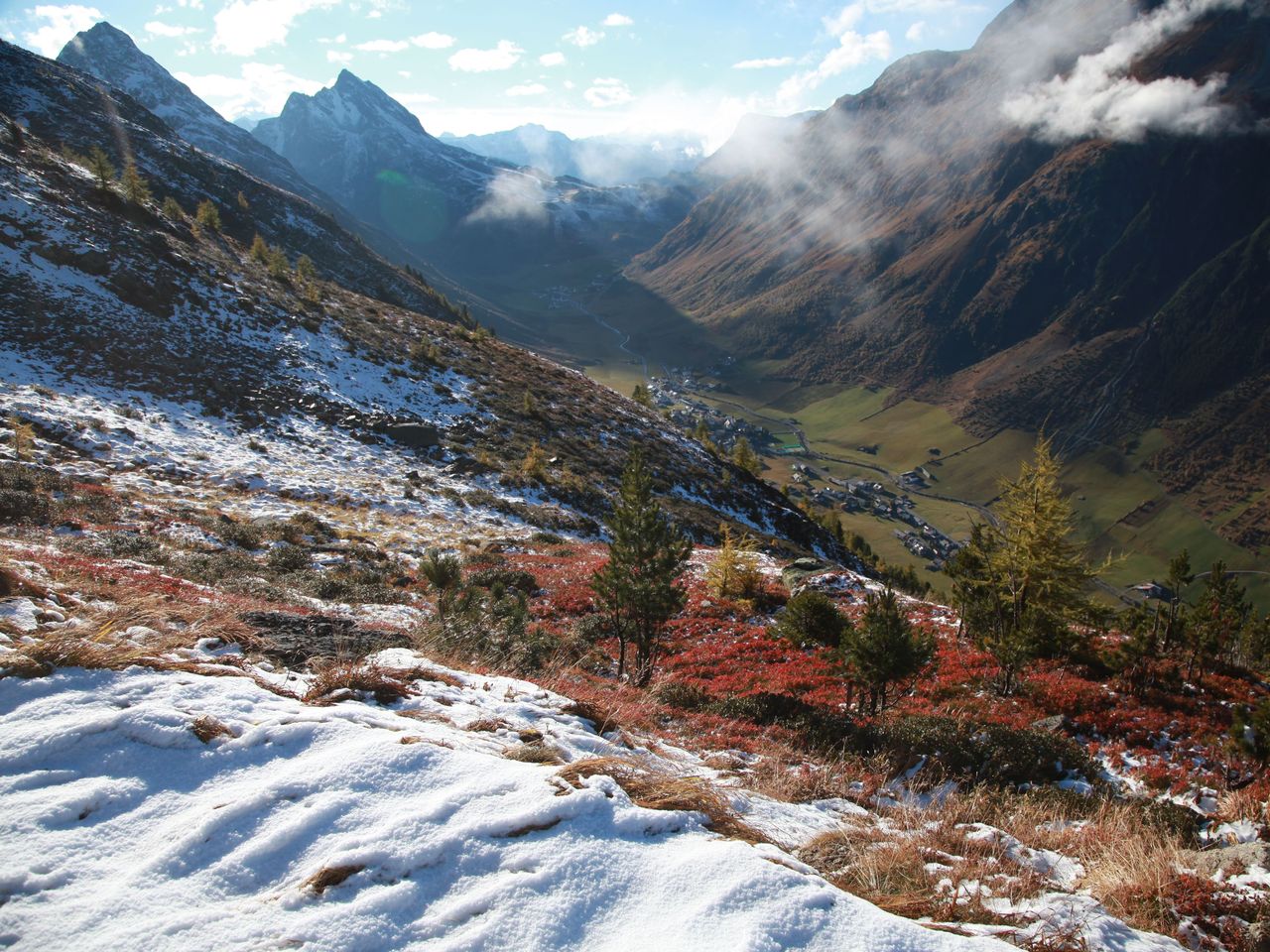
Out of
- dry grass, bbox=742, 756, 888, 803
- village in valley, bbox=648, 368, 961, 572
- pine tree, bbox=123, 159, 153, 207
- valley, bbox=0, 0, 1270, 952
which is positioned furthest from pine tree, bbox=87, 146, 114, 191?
village in valley, bbox=648, 368, 961, 572

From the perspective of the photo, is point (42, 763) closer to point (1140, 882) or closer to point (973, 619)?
point (1140, 882)

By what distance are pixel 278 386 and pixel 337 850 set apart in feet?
150

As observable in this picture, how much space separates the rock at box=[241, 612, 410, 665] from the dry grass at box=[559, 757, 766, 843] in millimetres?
3895

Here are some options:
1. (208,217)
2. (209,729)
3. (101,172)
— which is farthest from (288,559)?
(208,217)

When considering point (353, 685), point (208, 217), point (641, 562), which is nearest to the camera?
point (353, 685)

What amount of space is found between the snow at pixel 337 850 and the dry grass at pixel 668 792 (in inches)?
→ 9.4

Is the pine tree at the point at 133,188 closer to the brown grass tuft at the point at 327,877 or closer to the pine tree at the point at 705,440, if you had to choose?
the pine tree at the point at 705,440

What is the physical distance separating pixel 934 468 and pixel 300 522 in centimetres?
20433

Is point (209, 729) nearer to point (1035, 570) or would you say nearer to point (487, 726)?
point (487, 726)

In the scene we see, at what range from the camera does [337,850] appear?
12.2 feet

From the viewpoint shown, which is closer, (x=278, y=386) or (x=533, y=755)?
(x=533, y=755)

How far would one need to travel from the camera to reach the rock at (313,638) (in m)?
7.32

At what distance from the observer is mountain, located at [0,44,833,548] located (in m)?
33.8

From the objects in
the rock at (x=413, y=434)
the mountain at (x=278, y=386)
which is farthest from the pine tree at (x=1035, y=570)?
the rock at (x=413, y=434)
